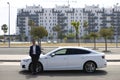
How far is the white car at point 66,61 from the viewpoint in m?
16.2

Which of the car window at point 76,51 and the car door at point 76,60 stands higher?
the car window at point 76,51

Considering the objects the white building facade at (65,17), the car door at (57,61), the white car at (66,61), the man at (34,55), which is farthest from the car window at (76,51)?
the white building facade at (65,17)

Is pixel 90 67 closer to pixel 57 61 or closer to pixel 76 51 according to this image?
pixel 76 51

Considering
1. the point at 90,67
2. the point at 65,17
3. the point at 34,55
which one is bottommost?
the point at 90,67

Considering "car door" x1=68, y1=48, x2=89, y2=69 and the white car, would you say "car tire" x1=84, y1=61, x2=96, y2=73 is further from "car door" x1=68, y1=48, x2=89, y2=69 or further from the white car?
"car door" x1=68, y1=48, x2=89, y2=69

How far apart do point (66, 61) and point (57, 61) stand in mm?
450

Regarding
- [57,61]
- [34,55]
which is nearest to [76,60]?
[57,61]

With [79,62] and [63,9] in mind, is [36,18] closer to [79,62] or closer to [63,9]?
[63,9]

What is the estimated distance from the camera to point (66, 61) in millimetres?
16281

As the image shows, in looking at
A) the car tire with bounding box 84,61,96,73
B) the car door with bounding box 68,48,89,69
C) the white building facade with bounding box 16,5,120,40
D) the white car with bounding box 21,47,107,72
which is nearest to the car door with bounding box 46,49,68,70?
the white car with bounding box 21,47,107,72

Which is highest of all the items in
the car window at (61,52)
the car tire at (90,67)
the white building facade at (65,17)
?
the white building facade at (65,17)

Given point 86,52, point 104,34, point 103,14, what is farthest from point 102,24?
point 86,52

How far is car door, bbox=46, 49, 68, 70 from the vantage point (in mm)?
16250

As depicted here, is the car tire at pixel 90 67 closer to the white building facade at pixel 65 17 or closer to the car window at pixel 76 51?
the car window at pixel 76 51
